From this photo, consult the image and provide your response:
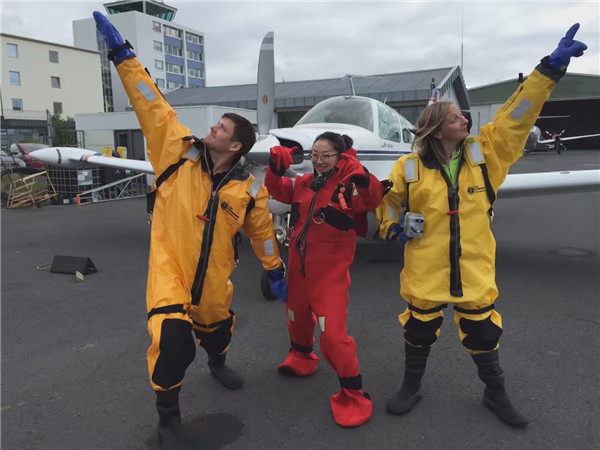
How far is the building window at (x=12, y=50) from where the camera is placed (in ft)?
152

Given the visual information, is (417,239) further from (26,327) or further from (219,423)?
(26,327)

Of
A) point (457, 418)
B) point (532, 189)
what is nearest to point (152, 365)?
point (457, 418)

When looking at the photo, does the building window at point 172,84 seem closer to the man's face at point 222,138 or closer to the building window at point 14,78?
the building window at point 14,78

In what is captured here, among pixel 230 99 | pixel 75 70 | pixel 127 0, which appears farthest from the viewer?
pixel 127 0

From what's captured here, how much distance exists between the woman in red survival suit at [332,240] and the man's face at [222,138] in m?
0.35

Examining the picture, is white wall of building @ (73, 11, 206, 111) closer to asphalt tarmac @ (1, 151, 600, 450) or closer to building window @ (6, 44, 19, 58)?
building window @ (6, 44, 19, 58)

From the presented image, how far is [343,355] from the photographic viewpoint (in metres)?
2.79

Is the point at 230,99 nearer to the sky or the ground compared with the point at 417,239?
nearer to the sky

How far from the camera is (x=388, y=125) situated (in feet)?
22.3

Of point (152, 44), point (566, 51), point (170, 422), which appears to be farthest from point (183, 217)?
point (152, 44)

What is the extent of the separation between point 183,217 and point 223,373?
4.47ft

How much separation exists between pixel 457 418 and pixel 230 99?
3102 cm

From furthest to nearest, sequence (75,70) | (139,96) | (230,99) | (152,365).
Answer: (75,70) < (230,99) < (139,96) < (152,365)

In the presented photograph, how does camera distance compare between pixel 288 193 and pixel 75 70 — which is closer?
pixel 288 193
